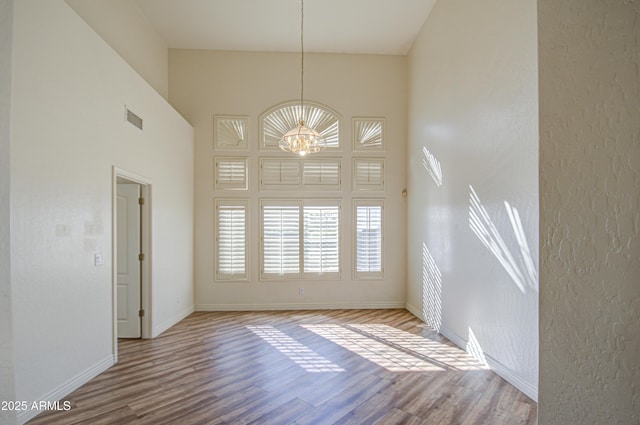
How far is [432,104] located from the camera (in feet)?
18.2

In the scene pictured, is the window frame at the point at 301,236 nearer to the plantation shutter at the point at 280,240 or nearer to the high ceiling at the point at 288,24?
the plantation shutter at the point at 280,240

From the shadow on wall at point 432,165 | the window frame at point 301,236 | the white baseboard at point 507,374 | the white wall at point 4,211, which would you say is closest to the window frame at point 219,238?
the window frame at point 301,236

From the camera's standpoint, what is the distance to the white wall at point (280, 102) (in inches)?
259

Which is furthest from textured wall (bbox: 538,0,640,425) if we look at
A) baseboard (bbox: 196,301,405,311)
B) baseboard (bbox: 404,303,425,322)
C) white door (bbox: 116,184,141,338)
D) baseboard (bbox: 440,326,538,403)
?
baseboard (bbox: 196,301,405,311)

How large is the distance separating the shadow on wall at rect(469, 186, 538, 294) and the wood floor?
111 centimetres

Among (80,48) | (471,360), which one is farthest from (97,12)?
(471,360)

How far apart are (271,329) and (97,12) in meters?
4.98

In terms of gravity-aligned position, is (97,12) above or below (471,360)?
above

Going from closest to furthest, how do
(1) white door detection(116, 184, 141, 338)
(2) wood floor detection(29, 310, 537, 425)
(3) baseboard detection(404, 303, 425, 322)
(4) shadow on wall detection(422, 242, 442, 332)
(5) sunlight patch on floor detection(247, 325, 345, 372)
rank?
(2) wood floor detection(29, 310, 537, 425) < (5) sunlight patch on floor detection(247, 325, 345, 372) < (1) white door detection(116, 184, 141, 338) < (4) shadow on wall detection(422, 242, 442, 332) < (3) baseboard detection(404, 303, 425, 322)

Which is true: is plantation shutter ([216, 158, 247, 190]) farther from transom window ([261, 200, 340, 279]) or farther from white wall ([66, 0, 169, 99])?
white wall ([66, 0, 169, 99])

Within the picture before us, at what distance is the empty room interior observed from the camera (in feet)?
2.18

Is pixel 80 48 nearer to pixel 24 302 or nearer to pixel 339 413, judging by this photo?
pixel 24 302

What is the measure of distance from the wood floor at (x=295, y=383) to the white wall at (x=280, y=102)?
1.36 metres

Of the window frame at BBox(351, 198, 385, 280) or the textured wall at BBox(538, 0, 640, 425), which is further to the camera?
the window frame at BBox(351, 198, 385, 280)
